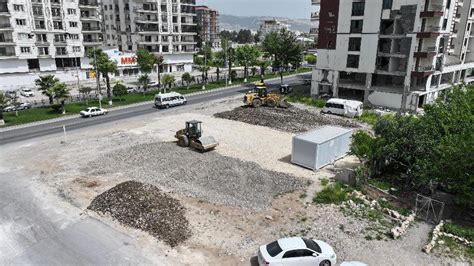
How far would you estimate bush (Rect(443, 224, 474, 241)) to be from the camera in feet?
69.1

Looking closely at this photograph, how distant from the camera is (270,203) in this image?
25.3 meters

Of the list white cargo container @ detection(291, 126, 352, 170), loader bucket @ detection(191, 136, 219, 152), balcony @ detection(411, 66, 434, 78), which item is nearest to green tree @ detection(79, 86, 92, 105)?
loader bucket @ detection(191, 136, 219, 152)

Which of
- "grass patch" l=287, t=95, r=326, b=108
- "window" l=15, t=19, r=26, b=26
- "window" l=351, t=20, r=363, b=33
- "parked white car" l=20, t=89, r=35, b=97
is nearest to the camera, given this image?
"window" l=351, t=20, r=363, b=33

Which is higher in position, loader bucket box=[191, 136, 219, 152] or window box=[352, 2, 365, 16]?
window box=[352, 2, 365, 16]

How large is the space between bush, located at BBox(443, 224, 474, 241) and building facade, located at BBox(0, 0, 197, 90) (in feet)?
210

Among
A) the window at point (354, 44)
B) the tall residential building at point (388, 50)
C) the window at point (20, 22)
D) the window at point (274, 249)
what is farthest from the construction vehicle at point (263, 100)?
the window at point (20, 22)

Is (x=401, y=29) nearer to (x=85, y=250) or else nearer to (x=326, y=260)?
(x=326, y=260)

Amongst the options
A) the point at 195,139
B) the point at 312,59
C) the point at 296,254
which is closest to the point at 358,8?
the point at 195,139

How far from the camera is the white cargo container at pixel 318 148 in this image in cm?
3142

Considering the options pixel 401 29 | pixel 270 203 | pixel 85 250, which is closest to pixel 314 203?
pixel 270 203

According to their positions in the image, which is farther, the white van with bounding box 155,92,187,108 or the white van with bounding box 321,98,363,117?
the white van with bounding box 155,92,187,108

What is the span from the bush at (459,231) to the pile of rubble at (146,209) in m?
15.9

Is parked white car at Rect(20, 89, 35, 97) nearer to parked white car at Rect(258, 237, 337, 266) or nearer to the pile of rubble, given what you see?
the pile of rubble

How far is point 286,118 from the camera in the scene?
48.3 metres
